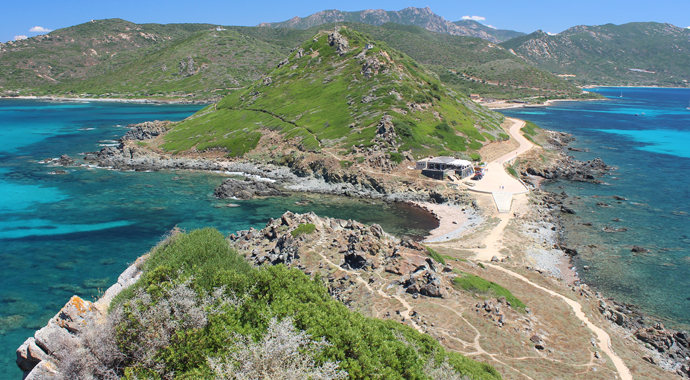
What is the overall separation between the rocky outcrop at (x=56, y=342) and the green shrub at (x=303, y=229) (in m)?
26.7

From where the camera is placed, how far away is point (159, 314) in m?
20.1

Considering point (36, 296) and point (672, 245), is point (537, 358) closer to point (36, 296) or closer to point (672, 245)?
point (672, 245)

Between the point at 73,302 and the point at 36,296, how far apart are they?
32.7 metres

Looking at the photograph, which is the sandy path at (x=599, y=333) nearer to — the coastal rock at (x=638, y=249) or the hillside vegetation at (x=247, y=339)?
the hillside vegetation at (x=247, y=339)

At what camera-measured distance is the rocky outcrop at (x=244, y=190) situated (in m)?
85.6

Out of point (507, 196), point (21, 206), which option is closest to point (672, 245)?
point (507, 196)

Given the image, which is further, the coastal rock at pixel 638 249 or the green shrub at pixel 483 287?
the coastal rock at pixel 638 249

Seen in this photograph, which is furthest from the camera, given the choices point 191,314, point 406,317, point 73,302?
point 406,317

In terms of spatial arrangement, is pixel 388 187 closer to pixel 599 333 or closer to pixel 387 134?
pixel 387 134

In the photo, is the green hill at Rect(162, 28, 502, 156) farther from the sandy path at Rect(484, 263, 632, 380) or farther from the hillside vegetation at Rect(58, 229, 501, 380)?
the hillside vegetation at Rect(58, 229, 501, 380)

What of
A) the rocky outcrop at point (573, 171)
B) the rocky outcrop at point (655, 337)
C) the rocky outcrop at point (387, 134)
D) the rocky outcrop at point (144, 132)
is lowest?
the rocky outcrop at point (655, 337)

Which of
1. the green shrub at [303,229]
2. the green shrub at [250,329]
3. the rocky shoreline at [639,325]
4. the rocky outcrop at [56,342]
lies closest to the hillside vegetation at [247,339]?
the green shrub at [250,329]

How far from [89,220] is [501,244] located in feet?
227

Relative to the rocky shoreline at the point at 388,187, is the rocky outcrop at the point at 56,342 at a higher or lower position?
higher
